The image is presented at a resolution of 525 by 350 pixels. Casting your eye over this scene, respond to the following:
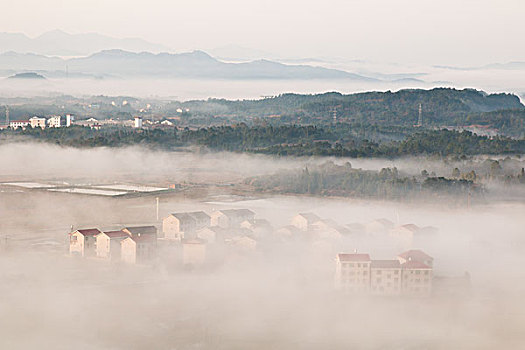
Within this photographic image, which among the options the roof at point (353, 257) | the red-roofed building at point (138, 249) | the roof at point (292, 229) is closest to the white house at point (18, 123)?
the roof at point (292, 229)

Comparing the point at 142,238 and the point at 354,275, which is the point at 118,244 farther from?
the point at 354,275

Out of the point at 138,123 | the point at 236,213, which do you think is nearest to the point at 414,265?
the point at 236,213

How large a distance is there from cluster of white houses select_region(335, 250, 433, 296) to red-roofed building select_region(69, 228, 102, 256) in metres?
6.11

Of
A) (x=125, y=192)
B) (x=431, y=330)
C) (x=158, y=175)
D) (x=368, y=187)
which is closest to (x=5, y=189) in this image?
(x=125, y=192)

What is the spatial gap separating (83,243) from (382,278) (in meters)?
7.07

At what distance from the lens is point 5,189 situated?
110 feet

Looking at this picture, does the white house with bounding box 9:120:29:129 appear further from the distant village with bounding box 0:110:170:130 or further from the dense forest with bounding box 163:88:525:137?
the dense forest with bounding box 163:88:525:137

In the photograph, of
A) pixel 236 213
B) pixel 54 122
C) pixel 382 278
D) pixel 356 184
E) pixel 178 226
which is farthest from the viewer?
pixel 54 122

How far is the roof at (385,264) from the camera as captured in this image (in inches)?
692

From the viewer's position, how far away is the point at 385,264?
17734 millimetres

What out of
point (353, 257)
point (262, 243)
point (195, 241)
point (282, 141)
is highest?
point (282, 141)

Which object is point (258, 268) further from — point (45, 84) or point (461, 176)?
point (45, 84)

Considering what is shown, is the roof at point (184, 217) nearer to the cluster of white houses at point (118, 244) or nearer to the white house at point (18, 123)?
the cluster of white houses at point (118, 244)

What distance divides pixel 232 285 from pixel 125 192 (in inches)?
641
